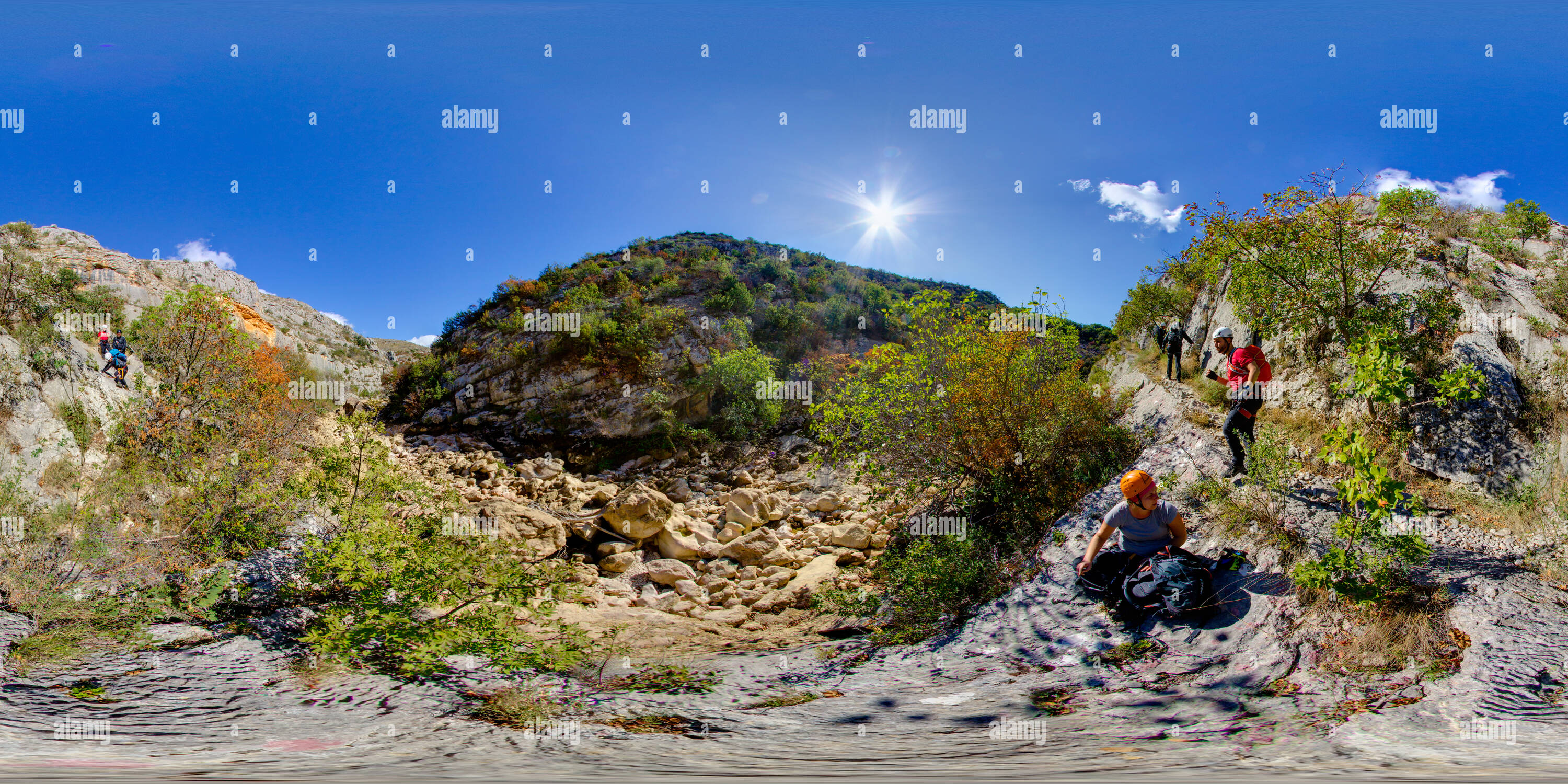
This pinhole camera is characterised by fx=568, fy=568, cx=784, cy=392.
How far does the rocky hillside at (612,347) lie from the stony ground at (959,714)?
47.2ft

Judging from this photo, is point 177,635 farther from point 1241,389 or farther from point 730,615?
point 1241,389

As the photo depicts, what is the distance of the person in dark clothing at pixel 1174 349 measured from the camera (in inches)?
430

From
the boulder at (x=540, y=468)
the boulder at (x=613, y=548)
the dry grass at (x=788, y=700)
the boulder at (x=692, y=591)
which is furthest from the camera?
the boulder at (x=540, y=468)

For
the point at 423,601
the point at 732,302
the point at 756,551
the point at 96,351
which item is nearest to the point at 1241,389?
the point at 756,551

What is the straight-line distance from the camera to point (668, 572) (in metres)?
9.62

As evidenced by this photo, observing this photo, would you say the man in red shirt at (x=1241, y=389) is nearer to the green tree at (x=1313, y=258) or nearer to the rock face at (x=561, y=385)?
the green tree at (x=1313, y=258)

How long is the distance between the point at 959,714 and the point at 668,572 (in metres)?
6.24

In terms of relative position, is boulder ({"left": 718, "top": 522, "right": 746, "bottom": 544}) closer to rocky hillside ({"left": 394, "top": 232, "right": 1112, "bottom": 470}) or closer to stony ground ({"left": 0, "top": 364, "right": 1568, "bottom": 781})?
stony ground ({"left": 0, "top": 364, "right": 1568, "bottom": 781})

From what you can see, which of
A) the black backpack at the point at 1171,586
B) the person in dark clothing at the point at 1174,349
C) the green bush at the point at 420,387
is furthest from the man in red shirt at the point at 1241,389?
the green bush at the point at 420,387

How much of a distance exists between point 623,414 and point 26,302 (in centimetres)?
1308

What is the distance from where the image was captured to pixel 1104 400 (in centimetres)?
1062

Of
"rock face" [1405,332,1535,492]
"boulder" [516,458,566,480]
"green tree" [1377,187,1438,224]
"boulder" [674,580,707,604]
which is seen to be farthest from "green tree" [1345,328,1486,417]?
"boulder" [516,458,566,480]

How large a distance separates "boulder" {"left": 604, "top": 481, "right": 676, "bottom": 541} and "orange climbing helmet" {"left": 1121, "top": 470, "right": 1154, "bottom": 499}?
26.6 feet

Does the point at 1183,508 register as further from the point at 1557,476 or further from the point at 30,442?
the point at 30,442
